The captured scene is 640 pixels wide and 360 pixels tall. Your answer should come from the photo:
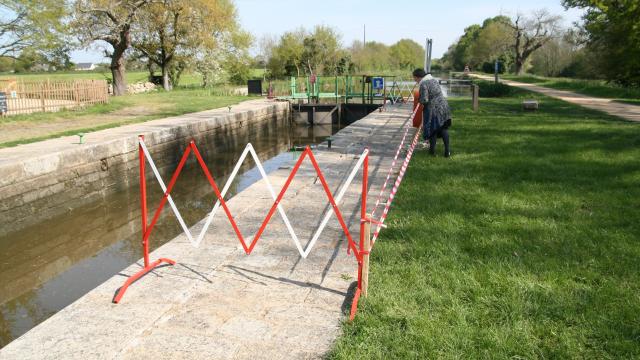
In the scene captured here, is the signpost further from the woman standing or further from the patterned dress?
the patterned dress

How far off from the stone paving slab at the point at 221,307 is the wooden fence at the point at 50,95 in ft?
48.4

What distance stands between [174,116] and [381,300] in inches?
641

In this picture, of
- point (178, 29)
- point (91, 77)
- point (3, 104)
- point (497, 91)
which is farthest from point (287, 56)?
point (3, 104)

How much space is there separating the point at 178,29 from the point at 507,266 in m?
32.9

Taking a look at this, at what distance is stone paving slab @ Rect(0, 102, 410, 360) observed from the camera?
10.3 feet

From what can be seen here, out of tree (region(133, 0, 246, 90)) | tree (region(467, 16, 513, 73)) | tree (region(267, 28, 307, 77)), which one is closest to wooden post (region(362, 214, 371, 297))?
tree (region(133, 0, 246, 90))

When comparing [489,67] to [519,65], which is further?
[489,67]

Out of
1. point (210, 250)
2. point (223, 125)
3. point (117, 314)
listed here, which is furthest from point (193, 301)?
point (223, 125)

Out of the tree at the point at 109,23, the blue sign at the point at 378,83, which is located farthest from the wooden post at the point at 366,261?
the tree at the point at 109,23

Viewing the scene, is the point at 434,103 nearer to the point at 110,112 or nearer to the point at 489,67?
the point at 110,112

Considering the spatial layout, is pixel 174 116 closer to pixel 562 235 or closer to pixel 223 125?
pixel 223 125

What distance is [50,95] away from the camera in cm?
1802

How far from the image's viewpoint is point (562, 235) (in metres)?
4.90

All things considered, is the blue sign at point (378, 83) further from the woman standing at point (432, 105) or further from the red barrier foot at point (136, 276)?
the red barrier foot at point (136, 276)
